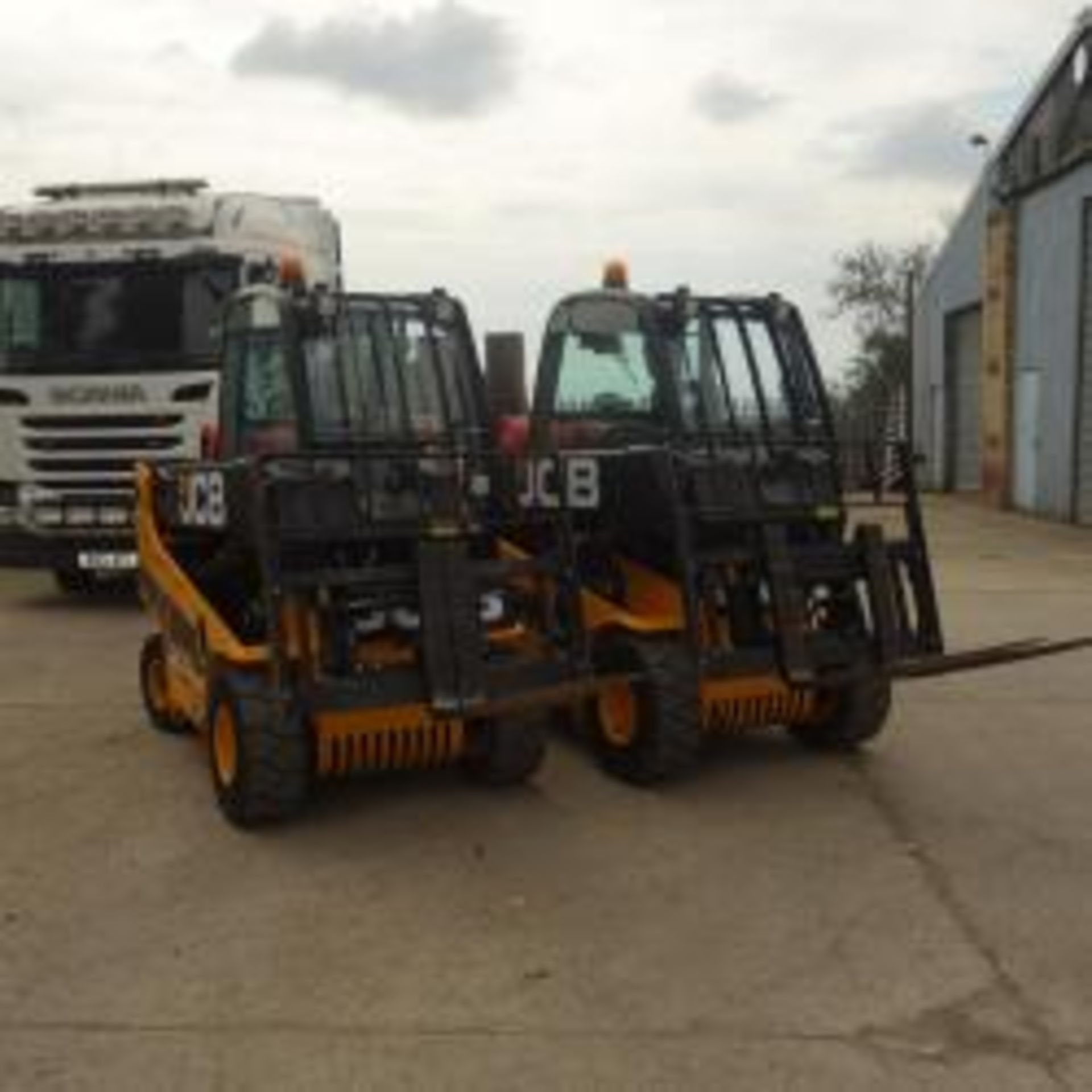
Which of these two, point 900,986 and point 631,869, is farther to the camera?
point 631,869

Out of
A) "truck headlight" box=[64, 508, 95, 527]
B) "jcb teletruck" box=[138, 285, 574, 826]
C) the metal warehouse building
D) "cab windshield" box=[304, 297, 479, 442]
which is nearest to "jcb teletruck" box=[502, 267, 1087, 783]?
"jcb teletruck" box=[138, 285, 574, 826]

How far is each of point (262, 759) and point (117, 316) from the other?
7233mm

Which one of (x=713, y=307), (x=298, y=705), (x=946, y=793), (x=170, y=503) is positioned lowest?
(x=946, y=793)

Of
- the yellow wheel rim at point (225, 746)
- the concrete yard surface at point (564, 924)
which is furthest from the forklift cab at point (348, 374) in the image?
the concrete yard surface at point (564, 924)

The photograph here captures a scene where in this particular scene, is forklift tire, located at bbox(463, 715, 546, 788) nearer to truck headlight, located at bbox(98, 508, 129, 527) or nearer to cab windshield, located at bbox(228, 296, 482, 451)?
cab windshield, located at bbox(228, 296, 482, 451)

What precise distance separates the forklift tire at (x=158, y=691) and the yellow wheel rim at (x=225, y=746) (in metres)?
1.72

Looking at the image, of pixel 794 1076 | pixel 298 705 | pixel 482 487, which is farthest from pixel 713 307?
pixel 794 1076

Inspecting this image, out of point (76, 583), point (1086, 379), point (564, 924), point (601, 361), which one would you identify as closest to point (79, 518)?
point (76, 583)

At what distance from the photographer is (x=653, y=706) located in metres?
7.96

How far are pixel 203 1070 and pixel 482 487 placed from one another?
3917 mm

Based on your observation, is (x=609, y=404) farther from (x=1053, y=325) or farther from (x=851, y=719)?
(x=1053, y=325)

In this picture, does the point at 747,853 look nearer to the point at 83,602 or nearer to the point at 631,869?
the point at 631,869

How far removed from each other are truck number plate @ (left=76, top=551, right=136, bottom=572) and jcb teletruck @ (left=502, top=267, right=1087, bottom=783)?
5.26 meters

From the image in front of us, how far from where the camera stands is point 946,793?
324 inches
